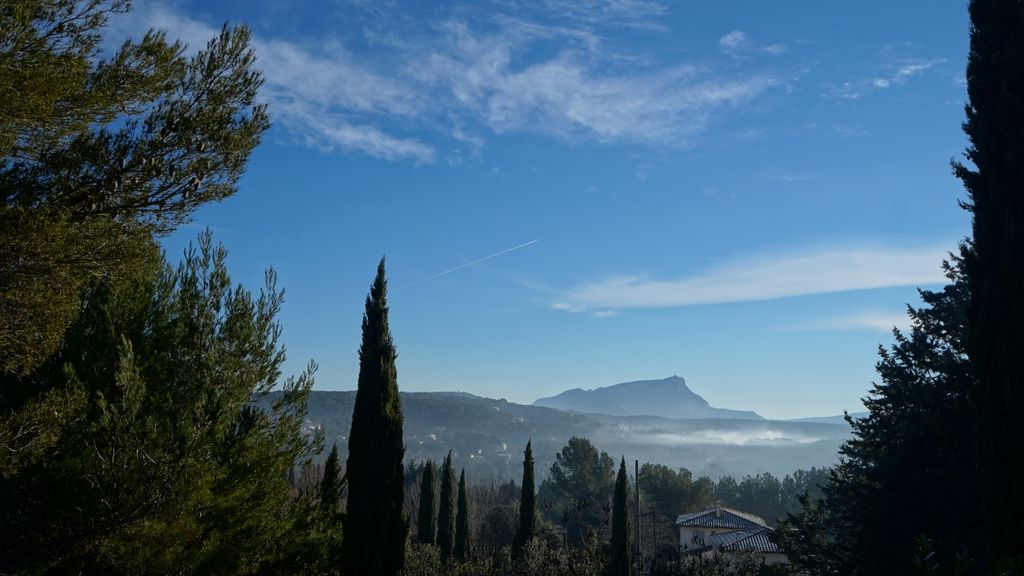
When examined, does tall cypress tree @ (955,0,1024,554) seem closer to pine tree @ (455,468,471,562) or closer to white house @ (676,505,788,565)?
pine tree @ (455,468,471,562)

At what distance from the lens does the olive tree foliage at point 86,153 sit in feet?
21.7

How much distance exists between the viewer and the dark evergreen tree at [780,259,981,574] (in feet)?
55.0

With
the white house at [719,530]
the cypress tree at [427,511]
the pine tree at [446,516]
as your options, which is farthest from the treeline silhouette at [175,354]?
the white house at [719,530]

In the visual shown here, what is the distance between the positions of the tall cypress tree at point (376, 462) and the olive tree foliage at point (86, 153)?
8849 mm

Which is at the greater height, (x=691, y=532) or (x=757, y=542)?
(x=757, y=542)

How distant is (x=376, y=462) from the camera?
1595 centimetres

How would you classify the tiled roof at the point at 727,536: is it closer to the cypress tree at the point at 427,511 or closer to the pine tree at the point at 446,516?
the pine tree at the point at 446,516

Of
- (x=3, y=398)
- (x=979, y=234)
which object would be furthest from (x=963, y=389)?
(x=3, y=398)

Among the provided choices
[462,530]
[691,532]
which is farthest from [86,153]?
[691,532]

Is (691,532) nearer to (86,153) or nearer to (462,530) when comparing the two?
(462,530)

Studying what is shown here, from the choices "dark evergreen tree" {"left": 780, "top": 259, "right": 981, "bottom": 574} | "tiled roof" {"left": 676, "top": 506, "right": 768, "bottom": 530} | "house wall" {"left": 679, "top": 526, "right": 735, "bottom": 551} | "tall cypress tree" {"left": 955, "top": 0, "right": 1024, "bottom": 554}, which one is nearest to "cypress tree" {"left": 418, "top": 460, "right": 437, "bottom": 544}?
"dark evergreen tree" {"left": 780, "top": 259, "right": 981, "bottom": 574}

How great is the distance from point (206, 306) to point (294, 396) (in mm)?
2010

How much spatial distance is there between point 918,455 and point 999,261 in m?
11.1

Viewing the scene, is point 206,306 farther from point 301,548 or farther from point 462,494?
point 462,494
